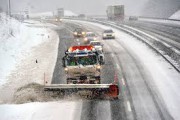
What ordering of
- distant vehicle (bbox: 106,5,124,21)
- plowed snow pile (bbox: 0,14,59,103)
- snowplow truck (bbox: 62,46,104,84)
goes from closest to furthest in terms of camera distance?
snowplow truck (bbox: 62,46,104,84) → plowed snow pile (bbox: 0,14,59,103) → distant vehicle (bbox: 106,5,124,21)

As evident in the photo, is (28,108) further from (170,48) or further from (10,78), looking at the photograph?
(170,48)

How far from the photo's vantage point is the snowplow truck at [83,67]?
2198 cm

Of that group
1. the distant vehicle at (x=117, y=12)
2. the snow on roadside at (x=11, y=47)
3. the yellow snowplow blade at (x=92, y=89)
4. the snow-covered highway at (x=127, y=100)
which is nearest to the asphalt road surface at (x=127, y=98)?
the snow-covered highway at (x=127, y=100)

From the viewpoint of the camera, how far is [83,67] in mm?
21969

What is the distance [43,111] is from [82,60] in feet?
15.9

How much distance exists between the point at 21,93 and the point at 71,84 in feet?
10.9

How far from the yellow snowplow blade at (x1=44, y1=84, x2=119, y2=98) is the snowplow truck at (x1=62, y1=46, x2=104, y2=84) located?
1.57m

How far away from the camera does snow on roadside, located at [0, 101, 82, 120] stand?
17.9 metres

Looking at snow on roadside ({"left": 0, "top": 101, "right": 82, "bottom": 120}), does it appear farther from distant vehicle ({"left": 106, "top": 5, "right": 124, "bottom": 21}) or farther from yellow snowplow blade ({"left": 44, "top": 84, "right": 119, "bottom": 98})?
distant vehicle ({"left": 106, "top": 5, "right": 124, "bottom": 21})

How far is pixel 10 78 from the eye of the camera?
94.0 ft

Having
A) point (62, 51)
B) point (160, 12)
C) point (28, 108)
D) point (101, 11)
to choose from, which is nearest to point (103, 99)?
point (28, 108)

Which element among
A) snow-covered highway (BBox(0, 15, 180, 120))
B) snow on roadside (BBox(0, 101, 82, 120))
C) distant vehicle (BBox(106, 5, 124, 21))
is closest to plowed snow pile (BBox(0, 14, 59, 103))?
snow-covered highway (BBox(0, 15, 180, 120))

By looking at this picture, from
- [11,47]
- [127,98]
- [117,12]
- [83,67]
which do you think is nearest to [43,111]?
[83,67]

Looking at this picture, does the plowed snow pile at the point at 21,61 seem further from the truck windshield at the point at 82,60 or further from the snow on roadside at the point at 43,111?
the truck windshield at the point at 82,60
